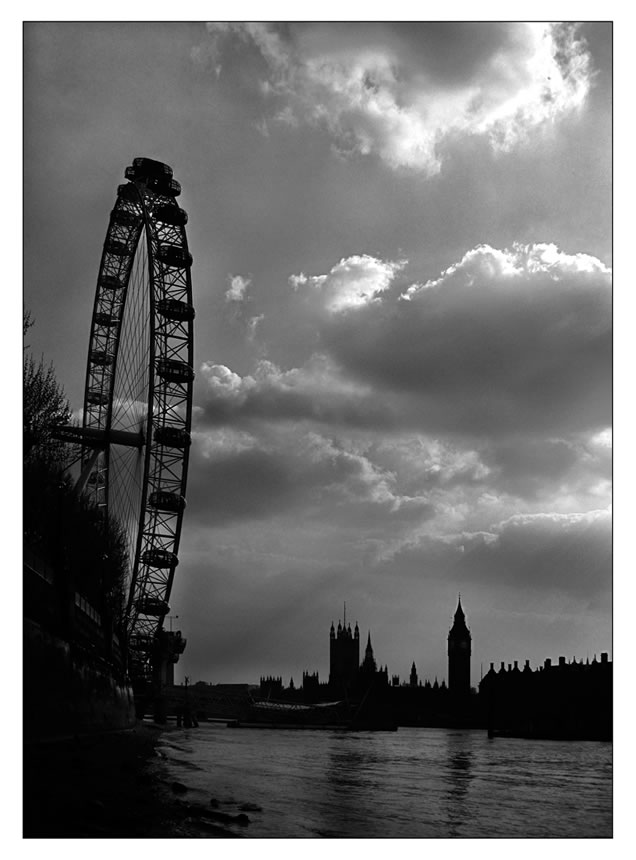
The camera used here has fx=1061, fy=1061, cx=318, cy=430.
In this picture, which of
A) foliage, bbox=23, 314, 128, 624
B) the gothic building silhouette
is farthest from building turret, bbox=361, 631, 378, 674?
foliage, bbox=23, 314, 128, 624

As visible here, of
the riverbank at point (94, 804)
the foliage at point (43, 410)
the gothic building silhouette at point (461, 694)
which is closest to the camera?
the riverbank at point (94, 804)

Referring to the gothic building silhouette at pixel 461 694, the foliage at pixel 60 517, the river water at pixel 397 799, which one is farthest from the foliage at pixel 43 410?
the gothic building silhouette at pixel 461 694

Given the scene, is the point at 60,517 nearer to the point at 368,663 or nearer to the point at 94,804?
the point at 94,804

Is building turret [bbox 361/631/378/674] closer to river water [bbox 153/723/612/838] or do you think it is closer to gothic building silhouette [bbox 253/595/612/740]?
gothic building silhouette [bbox 253/595/612/740]

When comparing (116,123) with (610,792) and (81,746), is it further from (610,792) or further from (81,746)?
(610,792)

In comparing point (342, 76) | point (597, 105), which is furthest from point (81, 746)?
point (597, 105)

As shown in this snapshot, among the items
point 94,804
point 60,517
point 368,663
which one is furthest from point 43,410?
point 368,663

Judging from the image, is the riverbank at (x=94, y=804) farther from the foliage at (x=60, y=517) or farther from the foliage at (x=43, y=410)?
the foliage at (x=43, y=410)

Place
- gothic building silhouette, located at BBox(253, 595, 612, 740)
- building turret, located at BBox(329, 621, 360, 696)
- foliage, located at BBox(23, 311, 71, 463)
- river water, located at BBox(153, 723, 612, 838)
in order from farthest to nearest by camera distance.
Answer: building turret, located at BBox(329, 621, 360, 696)
gothic building silhouette, located at BBox(253, 595, 612, 740)
foliage, located at BBox(23, 311, 71, 463)
river water, located at BBox(153, 723, 612, 838)
